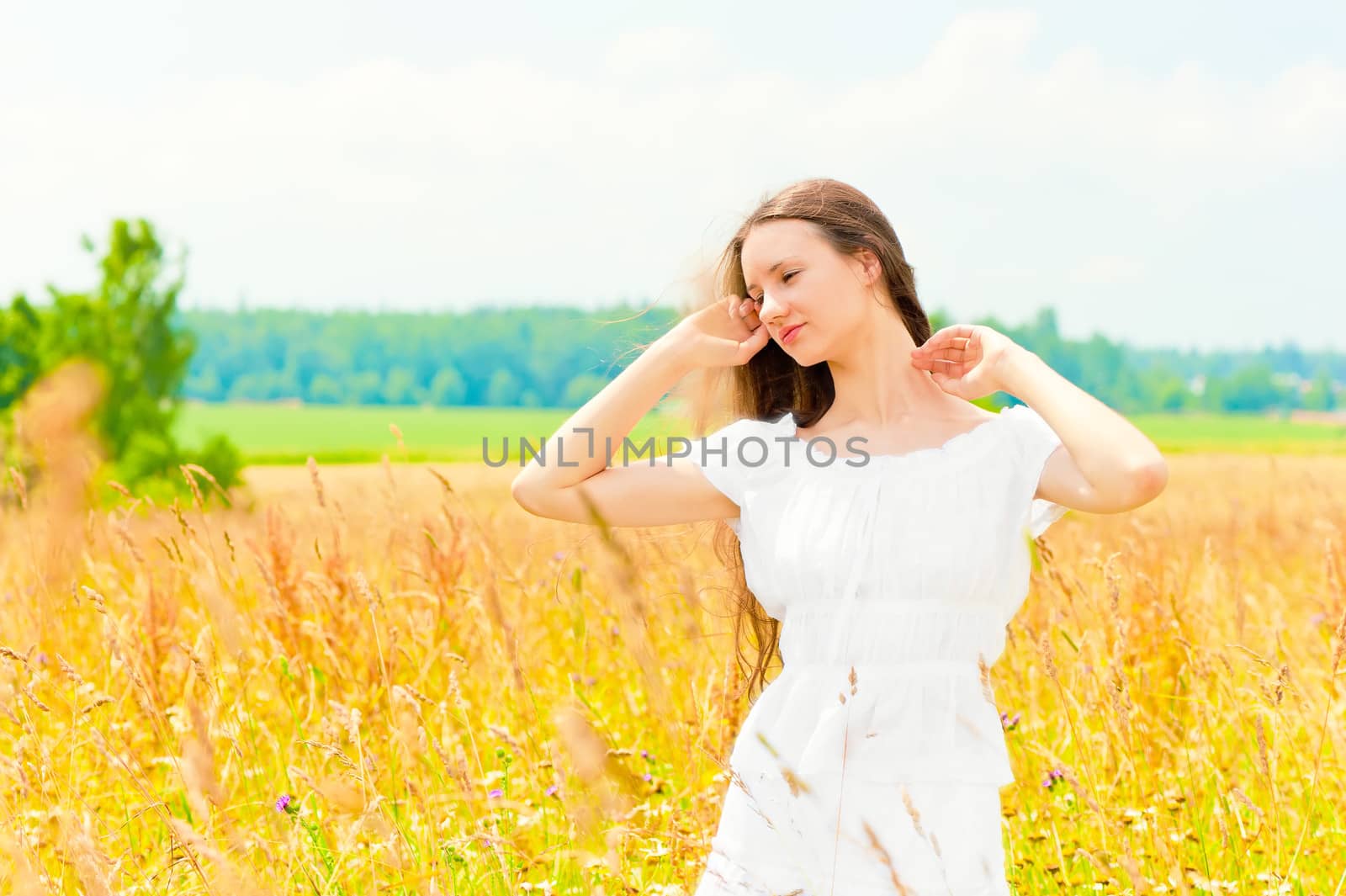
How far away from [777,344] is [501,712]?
171 centimetres

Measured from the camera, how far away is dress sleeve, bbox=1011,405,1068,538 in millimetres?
1953

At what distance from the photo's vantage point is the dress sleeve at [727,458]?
2.08m

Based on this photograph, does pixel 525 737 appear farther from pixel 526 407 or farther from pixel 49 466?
pixel 526 407

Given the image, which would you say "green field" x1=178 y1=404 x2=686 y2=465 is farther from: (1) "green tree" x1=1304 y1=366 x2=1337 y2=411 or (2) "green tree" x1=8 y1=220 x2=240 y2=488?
(1) "green tree" x1=1304 y1=366 x2=1337 y2=411

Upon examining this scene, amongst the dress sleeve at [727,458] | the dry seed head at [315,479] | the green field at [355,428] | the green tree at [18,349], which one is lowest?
the green field at [355,428]

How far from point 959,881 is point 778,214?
124 cm

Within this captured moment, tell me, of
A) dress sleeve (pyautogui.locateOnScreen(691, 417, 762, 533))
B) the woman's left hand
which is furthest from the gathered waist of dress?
the woman's left hand

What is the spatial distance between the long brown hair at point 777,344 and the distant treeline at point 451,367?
202 feet

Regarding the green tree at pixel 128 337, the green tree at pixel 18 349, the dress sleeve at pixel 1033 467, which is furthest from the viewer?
the green tree at pixel 18 349

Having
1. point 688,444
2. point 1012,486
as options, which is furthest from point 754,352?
point 1012,486

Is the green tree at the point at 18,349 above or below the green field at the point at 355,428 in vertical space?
above

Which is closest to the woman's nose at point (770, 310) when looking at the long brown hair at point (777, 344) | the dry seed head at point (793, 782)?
the long brown hair at point (777, 344)

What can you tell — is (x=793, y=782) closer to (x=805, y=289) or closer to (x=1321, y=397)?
(x=805, y=289)

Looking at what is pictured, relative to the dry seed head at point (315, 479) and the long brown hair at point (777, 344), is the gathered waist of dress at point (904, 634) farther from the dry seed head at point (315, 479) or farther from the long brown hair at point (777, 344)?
the dry seed head at point (315, 479)
